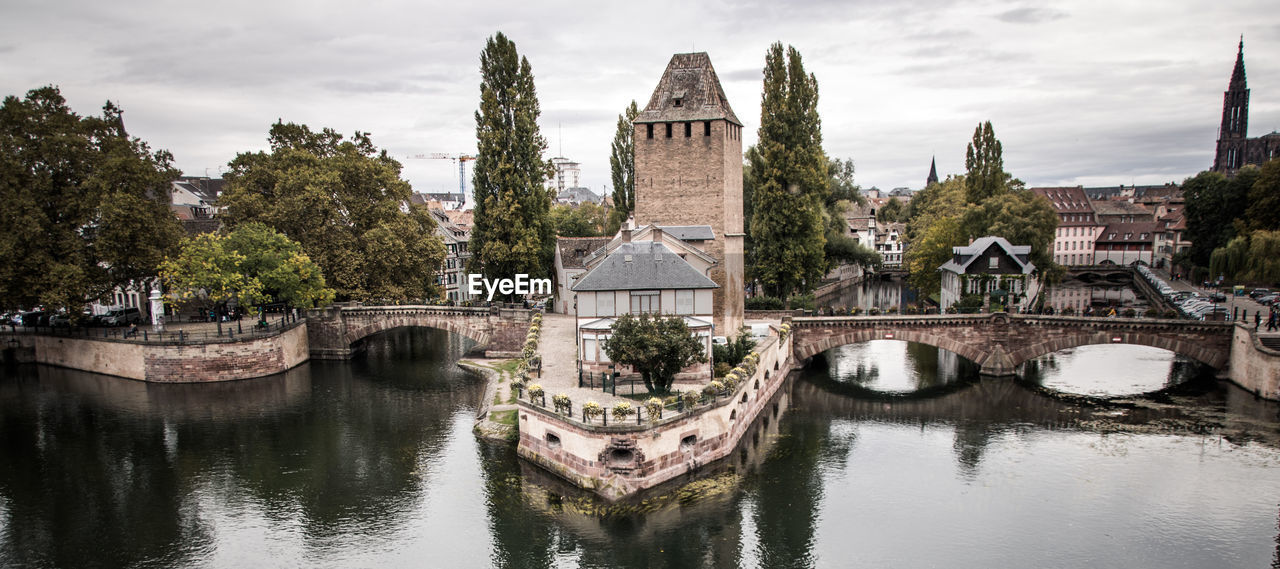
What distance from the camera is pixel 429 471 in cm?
3045

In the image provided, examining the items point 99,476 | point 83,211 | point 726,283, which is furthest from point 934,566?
point 83,211

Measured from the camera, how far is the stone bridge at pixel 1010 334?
4116cm

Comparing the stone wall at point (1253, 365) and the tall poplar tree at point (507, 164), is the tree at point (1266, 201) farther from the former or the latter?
the tall poplar tree at point (507, 164)

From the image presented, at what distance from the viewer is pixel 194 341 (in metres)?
45.8

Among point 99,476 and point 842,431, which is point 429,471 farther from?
point 842,431

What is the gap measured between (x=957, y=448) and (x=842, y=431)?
17.6 ft

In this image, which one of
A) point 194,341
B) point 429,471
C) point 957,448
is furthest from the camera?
point 194,341

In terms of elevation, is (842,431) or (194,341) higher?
(194,341)

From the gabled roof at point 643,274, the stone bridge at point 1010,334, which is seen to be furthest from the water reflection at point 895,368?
the gabled roof at point 643,274

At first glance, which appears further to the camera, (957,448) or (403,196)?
(403,196)

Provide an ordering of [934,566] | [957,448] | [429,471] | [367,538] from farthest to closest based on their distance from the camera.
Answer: [957,448], [429,471], [367,538], [934,566]

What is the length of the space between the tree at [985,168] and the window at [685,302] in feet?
170

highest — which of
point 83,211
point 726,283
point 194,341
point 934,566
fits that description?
point 83,211

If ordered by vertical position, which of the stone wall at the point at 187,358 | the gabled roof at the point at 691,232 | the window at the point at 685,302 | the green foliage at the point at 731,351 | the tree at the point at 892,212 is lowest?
the stone wall at the point at 187,358
